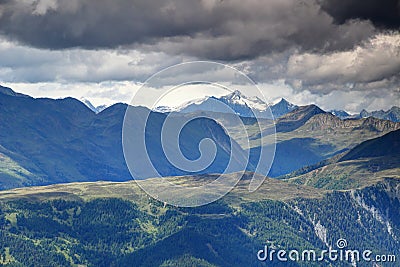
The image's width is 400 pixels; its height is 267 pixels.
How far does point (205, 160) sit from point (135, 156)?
18.5m

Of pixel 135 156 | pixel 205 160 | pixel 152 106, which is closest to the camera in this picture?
pixel 152 106

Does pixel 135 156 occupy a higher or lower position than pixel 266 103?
lower

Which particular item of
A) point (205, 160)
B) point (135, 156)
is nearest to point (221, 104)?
point (205, 160)

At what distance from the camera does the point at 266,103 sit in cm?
10638

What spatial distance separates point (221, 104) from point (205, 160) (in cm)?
3603

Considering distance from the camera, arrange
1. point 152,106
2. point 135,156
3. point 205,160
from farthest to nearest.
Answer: point 135,156 → point 205,160 → point 152,106

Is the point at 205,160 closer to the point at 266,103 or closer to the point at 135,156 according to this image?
the point at 135,156

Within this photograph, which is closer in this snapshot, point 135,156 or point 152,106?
point 152,106

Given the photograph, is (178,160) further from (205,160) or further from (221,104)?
(221,104)

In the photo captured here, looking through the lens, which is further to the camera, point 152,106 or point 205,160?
point 205,160

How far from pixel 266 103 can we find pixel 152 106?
16582 millimetres

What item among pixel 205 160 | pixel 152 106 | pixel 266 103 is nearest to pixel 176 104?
pixel 152 106

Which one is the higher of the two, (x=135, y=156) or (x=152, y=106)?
(x=152, y=106)

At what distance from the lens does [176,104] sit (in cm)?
10488
